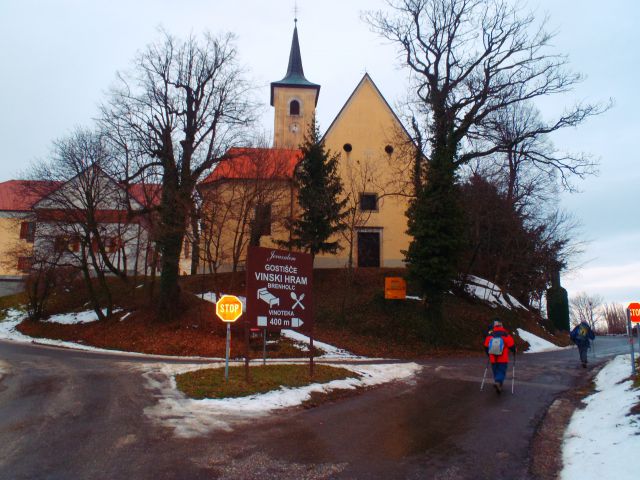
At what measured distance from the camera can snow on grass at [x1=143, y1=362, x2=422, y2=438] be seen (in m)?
7.91

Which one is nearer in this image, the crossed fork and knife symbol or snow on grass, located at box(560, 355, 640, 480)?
snow on grass, located at box(560, 355, 640, 480)

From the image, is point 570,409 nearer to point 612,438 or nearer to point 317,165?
point 612,438

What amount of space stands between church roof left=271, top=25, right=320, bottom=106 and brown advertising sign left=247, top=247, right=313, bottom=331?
43.7m

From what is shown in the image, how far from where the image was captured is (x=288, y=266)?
1231 cm

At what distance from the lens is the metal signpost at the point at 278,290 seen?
37.6 ft

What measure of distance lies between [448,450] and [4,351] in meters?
18.6

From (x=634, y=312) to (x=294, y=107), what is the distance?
148 feet

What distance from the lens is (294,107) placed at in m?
53.8

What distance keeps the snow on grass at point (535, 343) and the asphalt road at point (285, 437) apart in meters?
14.0

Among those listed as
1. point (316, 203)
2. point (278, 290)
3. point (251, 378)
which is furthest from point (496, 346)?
point (316, 203)

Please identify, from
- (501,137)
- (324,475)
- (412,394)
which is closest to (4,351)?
(412,394)

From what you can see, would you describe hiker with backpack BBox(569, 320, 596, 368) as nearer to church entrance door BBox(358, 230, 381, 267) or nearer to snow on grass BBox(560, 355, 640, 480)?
snow on grass BBox(560, 355, 640, 480)

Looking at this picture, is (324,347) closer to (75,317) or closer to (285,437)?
(285,437)

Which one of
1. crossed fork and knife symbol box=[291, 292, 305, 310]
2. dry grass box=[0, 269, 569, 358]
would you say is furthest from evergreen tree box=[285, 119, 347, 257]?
crossed fork and knife symbol box=[291, 292, 305, 310]
